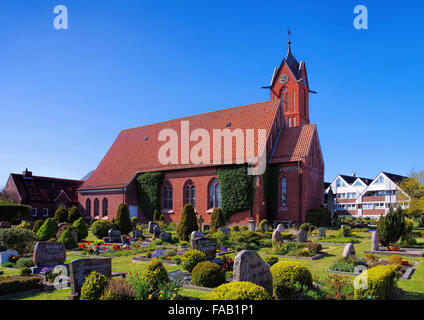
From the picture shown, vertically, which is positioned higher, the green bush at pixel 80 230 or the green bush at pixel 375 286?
the green bush at pixel 375 286

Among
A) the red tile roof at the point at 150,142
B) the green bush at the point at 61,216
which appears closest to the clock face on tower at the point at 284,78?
the red tile roof at the point at 150,142

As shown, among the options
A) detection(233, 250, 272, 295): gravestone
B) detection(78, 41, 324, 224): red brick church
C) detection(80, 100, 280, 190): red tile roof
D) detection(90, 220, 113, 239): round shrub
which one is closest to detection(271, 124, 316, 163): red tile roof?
detection(78, 41, 324, 224): red brick church

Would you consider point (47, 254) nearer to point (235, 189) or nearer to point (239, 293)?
point (239, 293)

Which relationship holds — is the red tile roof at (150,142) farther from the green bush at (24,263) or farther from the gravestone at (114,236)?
the green bush at (24,263)

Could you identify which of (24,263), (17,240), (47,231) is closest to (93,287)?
(24,263)

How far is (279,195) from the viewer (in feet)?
108

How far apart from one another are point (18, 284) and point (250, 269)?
6842mm

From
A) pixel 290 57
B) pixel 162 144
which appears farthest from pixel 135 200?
pixel 290 57

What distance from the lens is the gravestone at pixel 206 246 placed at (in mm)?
15148

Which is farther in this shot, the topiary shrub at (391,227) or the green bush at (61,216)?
the green bush at (61,216)

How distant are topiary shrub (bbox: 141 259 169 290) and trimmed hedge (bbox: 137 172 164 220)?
93.2 ft

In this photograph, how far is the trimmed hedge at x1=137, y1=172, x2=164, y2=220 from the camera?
38281 millimetres

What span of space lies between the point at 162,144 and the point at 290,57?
76.2ft

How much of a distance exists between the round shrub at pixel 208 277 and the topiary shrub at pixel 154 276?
3.46 feet
